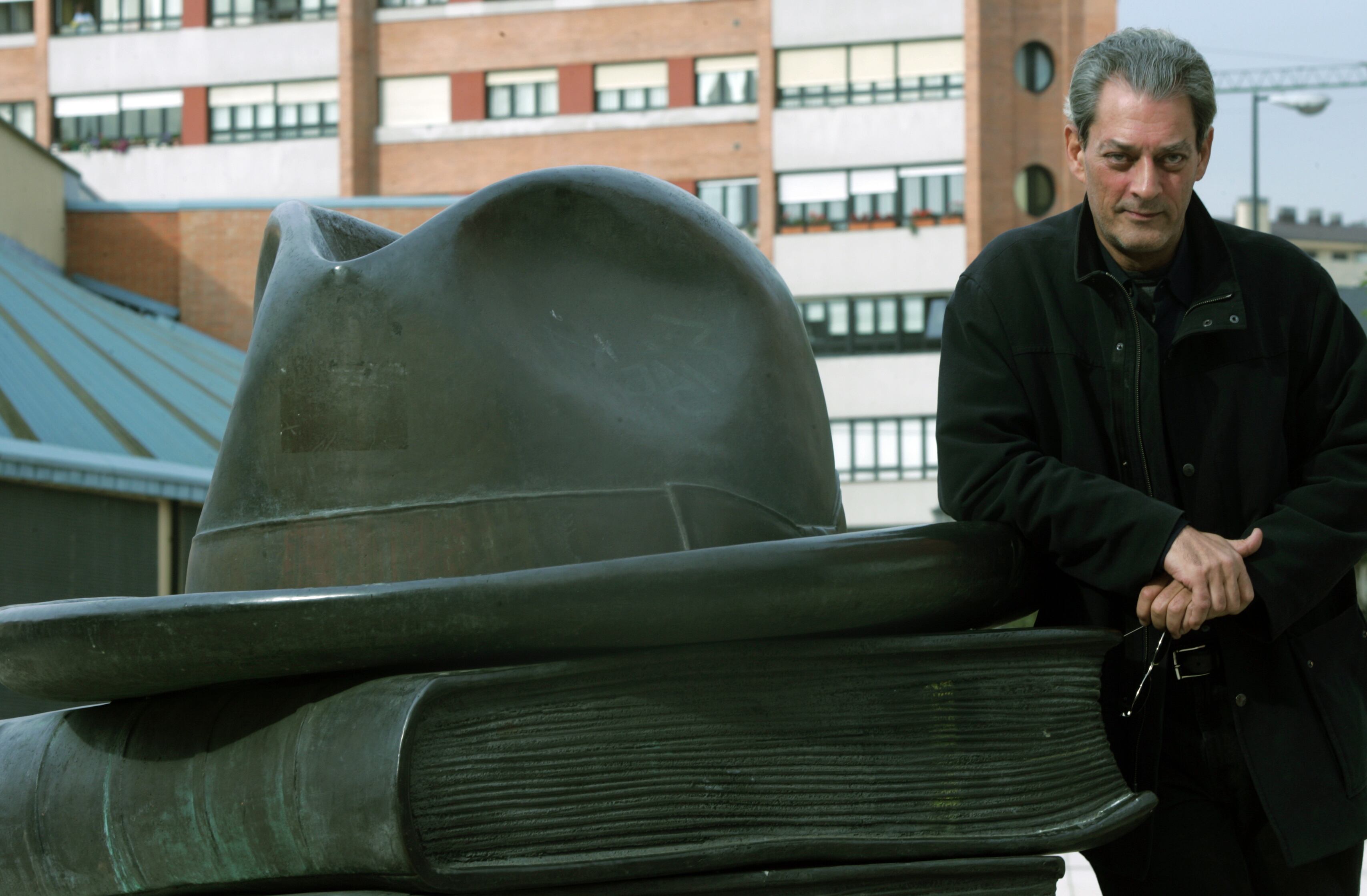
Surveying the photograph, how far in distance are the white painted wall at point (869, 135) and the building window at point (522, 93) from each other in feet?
15.8

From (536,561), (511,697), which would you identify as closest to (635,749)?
(511,697)

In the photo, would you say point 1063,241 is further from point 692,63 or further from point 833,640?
point 692,63

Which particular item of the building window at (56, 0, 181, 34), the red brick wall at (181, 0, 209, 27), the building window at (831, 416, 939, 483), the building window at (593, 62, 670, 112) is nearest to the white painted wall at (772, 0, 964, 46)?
the building window at (593, 62, 670, 112)

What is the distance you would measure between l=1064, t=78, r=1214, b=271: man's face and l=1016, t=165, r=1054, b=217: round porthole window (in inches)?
1208

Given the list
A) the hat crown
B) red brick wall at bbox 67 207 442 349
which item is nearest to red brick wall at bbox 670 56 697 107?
red brick wall at bbox 67 207 442 349

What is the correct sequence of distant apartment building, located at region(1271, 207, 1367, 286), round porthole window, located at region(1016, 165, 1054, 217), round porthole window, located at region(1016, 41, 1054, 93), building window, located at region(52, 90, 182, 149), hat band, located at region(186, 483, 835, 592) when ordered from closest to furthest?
hat band, located at region(186, 483, 835, 592) → round porthole window, located at region(1016, 165, 1054, 217) → round porthole window, located at region(1016, 41, 1054, 93) → building window, located at region(52, 90, 182, 149) → distant apartment building, located at region(1271, 207, 1367, 286)

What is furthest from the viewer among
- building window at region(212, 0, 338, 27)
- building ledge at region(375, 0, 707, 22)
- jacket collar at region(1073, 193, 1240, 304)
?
building window at region(212, 0, 338, 27)

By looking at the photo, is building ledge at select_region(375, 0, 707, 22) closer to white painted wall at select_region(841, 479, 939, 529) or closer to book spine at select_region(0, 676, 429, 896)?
white painted wall at select_region(841, 479, 939, 529)

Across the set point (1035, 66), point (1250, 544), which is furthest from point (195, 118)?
→ point (1250, 544)

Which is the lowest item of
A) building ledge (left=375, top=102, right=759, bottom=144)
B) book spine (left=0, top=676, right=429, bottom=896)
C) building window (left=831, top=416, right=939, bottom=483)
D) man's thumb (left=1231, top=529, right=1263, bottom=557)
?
building window (left=831, top=416, right=939, bottom=483)

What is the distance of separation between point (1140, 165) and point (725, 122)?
101 feet

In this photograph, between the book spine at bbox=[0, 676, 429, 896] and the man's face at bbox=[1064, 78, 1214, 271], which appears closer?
the book spine at bbox=[0, 676, 429, 896]

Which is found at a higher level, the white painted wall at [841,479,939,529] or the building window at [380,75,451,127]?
the building window at [380,75,451,127]

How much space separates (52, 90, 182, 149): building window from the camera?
35125 millimetres
